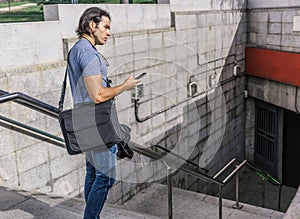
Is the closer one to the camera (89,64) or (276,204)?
(89,64)

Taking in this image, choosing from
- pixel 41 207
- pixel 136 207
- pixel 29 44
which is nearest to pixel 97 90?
pixel 41 207

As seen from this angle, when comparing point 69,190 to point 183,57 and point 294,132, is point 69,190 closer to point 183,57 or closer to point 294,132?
point 183,57

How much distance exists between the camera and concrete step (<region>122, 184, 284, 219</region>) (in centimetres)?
484

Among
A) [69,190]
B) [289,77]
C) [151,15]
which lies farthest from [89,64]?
[289,77]

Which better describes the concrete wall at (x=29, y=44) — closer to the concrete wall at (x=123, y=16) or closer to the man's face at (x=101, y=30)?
the concrete wall at (x=123, y=16)

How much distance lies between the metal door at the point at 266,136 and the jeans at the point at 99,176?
6921 mm

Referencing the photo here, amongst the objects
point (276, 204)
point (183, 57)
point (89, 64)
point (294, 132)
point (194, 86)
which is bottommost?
point (276, 204)

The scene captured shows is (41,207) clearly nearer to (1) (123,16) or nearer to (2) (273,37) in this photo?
(1) (123,16)

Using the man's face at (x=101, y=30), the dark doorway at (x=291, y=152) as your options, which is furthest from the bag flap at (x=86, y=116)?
the dark doorway at (x=291, y=152)

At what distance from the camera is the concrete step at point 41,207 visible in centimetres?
309

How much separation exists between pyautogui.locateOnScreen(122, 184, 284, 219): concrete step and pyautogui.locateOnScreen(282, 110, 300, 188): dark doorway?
455cm

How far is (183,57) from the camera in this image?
654 cm

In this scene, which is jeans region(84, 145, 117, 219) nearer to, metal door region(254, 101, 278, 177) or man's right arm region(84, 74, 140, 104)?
man's right arm region(84, 74, 140, 104)

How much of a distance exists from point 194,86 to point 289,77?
7.42ft
